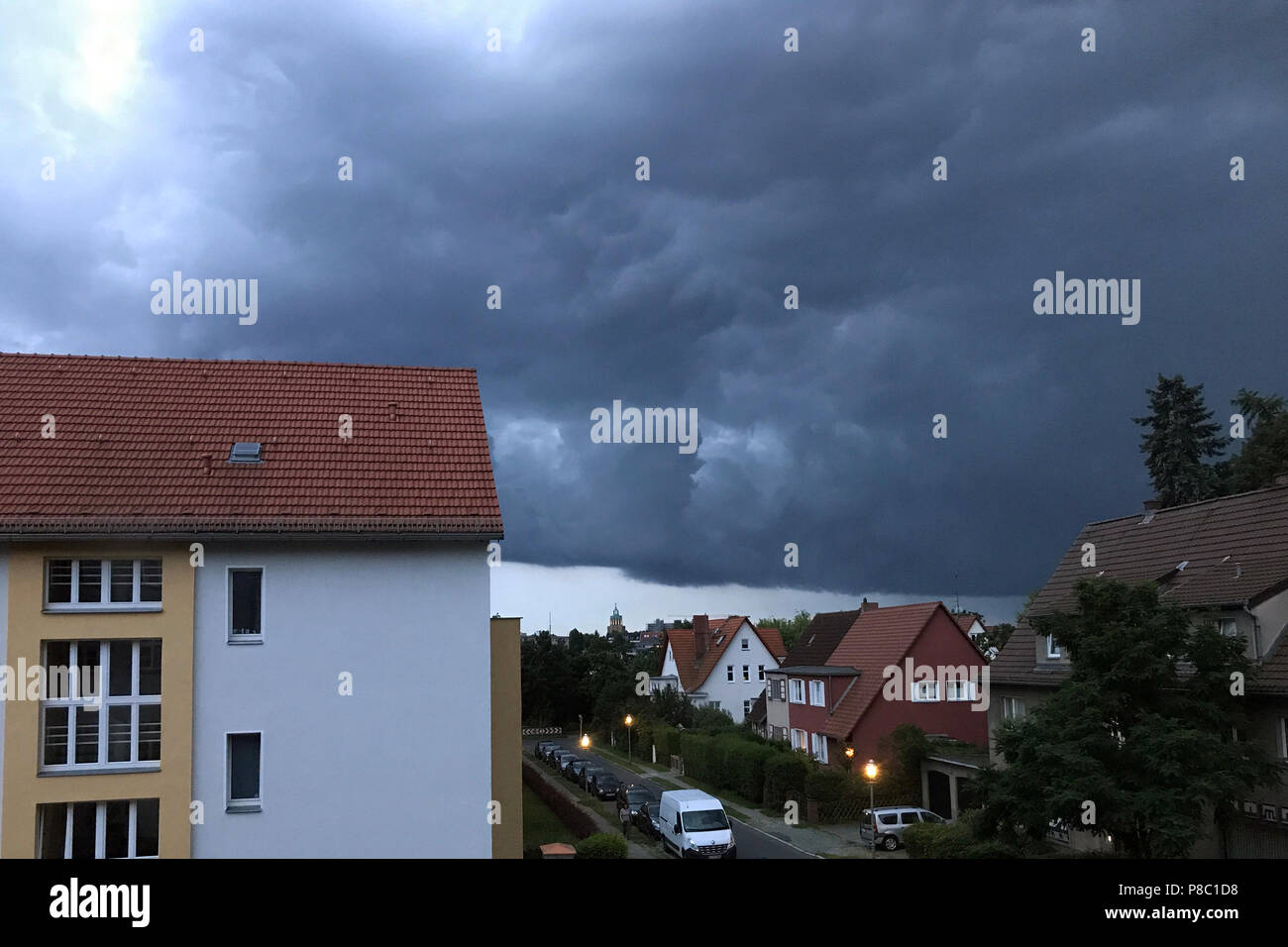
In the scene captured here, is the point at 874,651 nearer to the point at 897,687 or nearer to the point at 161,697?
the point at 897,687

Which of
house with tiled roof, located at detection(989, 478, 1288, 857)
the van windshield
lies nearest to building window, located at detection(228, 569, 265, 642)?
house with tiled roof, located at detection(989, 478, 1288, 857)

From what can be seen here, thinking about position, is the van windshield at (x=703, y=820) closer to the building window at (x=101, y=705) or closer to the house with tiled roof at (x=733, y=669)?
the building window at (x=101, y=705)

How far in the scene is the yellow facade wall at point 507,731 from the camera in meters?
19.6

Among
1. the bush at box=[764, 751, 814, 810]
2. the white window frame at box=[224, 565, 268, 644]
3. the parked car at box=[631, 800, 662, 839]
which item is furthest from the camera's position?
the bush at box=[764, 751, 814, 810]

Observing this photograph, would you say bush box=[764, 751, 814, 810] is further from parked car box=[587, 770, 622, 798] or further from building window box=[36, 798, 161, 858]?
building window box=[36, 798, 161, 858]

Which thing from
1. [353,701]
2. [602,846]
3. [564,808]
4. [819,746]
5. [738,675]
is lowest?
[564,808]

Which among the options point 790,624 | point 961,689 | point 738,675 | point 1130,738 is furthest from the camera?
point 790,624

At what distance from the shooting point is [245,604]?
59.0ft

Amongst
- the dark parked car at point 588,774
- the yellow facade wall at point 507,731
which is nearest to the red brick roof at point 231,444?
the yellow facade wall at point 507,731

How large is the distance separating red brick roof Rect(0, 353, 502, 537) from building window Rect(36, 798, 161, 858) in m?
4.90

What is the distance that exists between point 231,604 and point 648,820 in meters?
21.1

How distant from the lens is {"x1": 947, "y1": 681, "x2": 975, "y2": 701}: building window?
4316 centimetres

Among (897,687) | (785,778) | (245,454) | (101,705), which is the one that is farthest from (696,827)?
(101,705)
